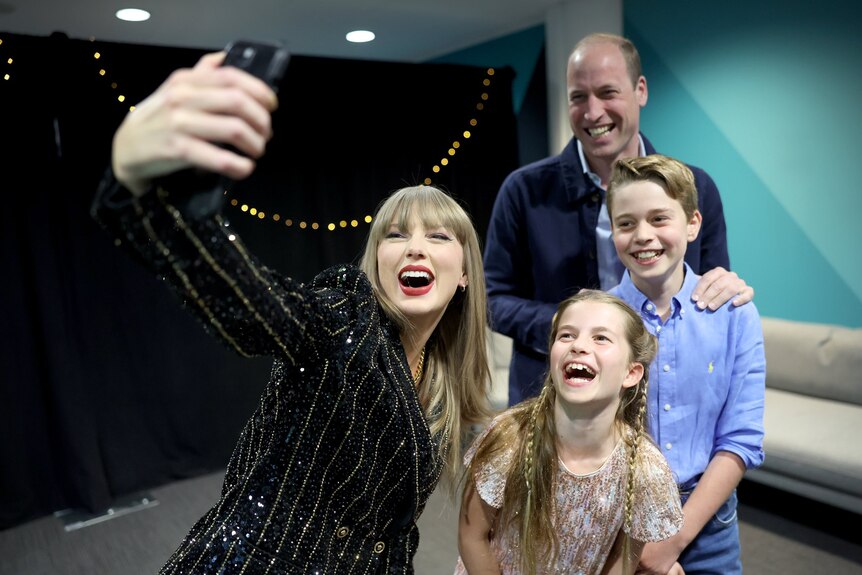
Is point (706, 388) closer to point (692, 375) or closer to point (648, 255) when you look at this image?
point (692, 375)

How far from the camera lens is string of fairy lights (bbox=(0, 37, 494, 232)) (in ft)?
11.4

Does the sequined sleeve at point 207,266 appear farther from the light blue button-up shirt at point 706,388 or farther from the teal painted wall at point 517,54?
the teal painted wall at point 517,54

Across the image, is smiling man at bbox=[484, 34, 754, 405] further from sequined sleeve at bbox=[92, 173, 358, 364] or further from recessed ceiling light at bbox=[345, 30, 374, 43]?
recessed ceiling light at bbox=[345, 30, 374, 43]

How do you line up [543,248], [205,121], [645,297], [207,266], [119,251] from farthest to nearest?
[119,251] < [543,248] < [645,297] < [207,266] < [205,121]

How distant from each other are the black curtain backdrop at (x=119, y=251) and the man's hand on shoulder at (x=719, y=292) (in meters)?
3.13

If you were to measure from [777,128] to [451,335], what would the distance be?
2959 millimetres

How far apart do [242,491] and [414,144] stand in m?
3.85

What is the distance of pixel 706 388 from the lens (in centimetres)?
130

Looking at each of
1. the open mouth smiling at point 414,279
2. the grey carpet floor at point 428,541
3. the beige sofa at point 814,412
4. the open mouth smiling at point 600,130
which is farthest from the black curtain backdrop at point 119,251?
the open mouth smiling at point 414,279

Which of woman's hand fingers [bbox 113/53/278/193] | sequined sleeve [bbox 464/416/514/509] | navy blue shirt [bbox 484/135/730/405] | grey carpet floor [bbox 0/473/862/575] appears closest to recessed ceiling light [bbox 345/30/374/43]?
grey carpet floor [bbox 0/473/862/575]

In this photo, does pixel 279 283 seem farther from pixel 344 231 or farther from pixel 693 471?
pixel 344 231

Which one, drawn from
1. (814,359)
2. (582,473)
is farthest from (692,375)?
(814,359)

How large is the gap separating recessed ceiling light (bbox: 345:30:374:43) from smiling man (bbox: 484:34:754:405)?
344 cm

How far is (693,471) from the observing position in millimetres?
1312
